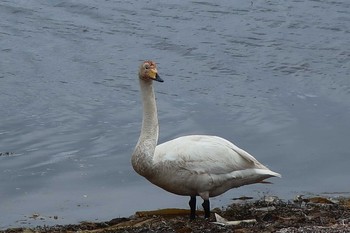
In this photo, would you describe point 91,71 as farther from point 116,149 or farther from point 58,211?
point 58,211

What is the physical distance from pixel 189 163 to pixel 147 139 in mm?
549

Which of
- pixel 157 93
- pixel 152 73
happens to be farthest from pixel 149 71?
pixel 157 93

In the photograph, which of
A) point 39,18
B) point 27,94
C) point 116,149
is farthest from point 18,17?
point 116,149

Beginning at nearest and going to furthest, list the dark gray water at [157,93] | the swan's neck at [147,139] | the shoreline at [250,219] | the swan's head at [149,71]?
the shoreline at [250,219]
the swan's neck at [147,139]
the swan's head at [149,71]
the dark gray water at [157,93]

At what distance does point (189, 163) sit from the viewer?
1041cm

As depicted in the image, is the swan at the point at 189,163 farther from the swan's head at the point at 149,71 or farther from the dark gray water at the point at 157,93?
the dark gray water at the point at 157,93

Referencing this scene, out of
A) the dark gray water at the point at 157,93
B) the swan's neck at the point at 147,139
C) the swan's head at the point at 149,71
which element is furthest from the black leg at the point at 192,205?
the dark gray water at the point at 157,93

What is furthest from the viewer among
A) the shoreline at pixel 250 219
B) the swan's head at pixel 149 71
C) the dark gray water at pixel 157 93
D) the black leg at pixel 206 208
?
the dark gray water at pixel 157 93

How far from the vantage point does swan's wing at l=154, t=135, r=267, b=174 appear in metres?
10.4

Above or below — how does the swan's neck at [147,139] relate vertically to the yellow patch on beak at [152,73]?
below

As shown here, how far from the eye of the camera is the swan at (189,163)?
10352mm

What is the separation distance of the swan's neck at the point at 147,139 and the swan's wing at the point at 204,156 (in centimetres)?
10

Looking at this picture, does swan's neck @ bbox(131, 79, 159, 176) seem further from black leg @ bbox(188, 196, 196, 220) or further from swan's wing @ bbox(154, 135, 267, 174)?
black leg @ bbox(188, 196, 196, 220)

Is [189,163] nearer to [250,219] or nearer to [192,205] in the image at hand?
[192,205]
